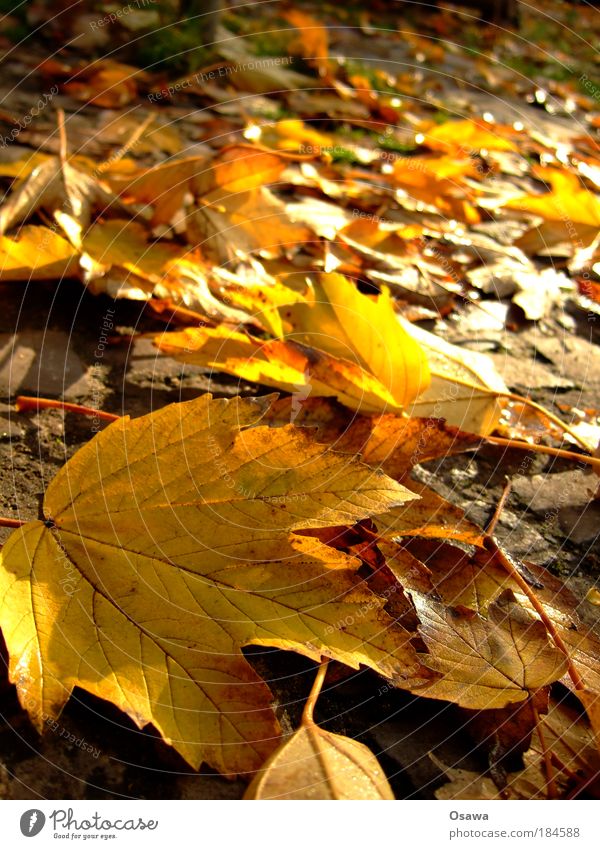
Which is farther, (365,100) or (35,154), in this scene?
(365,100)

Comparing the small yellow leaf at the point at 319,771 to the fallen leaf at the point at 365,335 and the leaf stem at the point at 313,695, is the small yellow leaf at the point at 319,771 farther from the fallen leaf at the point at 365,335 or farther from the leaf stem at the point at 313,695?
the fallen leaf at the point at 365,335

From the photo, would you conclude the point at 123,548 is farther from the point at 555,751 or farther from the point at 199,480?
the point at 555,751

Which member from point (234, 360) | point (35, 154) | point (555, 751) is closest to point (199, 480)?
point (234, 360)

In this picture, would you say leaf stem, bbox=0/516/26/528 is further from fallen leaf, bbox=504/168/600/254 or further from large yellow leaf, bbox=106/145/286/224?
fallen leaf, bbox=504/168/600/254
